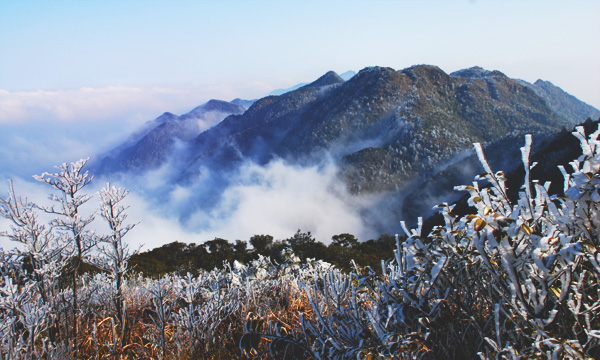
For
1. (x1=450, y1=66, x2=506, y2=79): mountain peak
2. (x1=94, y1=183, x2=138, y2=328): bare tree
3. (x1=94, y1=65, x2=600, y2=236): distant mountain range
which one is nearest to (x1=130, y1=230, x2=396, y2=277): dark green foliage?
(x1=94, y1=183, x2=138, y2=328): bare tree

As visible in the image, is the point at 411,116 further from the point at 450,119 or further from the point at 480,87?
the point at 480,87

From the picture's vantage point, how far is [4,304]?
9.30 feet

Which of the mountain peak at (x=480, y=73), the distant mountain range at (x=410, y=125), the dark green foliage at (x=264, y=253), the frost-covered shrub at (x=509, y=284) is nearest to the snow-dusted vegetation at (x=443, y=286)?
the frost-covered shrub at (x=509, y=284)

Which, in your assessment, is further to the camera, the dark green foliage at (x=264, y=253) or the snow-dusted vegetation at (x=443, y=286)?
the dark green foliage at (x=264, y=253)

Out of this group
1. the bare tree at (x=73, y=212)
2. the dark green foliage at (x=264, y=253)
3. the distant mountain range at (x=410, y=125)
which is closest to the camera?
the bare tree at (x=73, y=212)

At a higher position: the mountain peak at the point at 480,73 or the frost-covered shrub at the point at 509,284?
the mountain peak at the point at 480,73

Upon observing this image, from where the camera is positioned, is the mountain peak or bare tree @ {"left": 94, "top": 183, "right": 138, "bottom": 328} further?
the mountain peak

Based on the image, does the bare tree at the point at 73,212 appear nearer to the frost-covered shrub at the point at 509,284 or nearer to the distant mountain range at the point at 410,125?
the frost-covered shrub at the point at 509,284

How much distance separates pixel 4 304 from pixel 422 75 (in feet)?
613

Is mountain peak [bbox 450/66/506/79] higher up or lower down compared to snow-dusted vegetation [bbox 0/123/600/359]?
higher up

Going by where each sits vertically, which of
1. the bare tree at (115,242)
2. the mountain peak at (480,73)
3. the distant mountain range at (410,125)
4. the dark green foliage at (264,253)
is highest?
the mountain peak at (480,73)

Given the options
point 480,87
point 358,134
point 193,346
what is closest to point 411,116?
point 358,134

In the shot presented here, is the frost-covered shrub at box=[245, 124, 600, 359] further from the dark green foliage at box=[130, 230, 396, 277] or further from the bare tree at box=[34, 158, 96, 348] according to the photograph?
the dark green foliage at box=[130, 230, 396, 277]

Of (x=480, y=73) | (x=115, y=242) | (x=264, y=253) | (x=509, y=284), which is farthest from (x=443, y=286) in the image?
(x=480, y=73)
